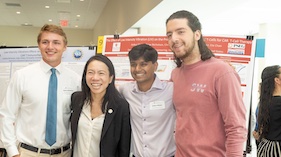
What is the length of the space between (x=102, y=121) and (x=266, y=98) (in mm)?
2185

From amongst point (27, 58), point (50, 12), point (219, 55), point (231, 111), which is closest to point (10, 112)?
point (27, 58)

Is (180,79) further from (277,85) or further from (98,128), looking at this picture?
(277,85)

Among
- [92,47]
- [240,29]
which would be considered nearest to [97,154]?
[92,47]

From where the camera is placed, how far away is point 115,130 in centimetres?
221

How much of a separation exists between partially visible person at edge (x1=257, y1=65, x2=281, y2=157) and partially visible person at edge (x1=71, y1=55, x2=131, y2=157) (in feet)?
6.30

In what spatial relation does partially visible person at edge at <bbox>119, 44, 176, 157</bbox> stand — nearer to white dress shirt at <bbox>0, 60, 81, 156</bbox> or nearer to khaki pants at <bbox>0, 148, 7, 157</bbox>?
white dress shirt at <bbox>0, 60, 81, 156</bbox>

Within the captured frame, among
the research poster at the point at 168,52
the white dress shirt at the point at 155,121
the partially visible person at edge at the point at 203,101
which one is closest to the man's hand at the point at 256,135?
the research poster at the point at 168,52

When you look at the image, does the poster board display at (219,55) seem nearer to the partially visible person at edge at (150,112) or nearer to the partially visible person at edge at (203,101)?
the partially visible person at edge at (150,112)

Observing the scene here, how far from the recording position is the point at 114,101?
2227 millimetres

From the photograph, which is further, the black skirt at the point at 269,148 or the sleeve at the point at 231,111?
the black skirt at the point at 269,148

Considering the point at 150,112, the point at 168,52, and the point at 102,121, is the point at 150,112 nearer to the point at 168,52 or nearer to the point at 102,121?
the point at 102,121

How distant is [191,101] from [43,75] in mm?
1231

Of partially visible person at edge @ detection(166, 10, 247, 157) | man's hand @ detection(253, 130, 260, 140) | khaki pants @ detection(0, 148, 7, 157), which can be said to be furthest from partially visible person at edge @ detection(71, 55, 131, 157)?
man's hand @ detection(253, 130, 260, 140)

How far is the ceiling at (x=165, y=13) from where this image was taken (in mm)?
4730
